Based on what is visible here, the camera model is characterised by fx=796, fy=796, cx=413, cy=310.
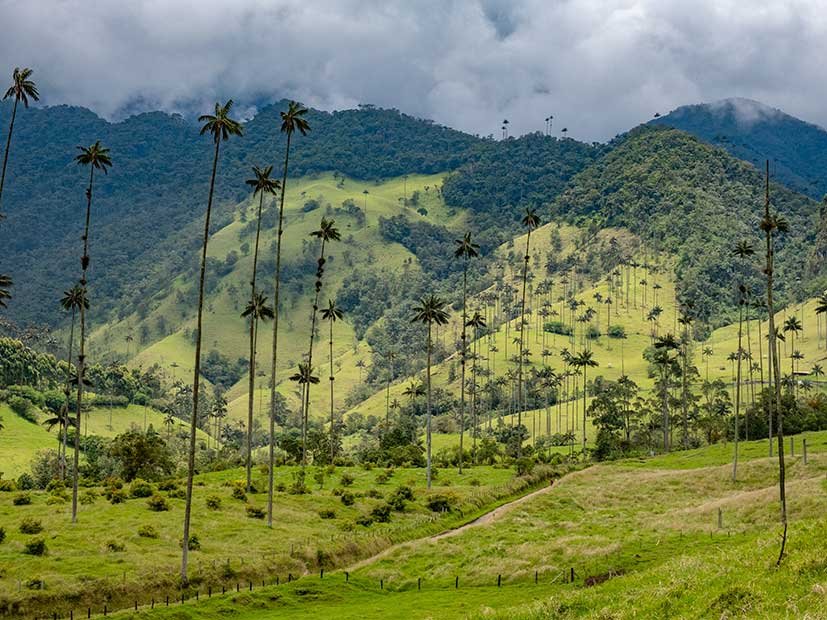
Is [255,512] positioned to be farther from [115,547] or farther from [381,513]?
[115,547]

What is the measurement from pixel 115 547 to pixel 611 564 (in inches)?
1591

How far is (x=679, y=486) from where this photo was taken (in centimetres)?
9588

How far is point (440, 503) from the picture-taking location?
95688 mm

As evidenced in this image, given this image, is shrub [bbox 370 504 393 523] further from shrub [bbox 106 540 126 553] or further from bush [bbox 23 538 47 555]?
bush [bbox 23 538 47 555]

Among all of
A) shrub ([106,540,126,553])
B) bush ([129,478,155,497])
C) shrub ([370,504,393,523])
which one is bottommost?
shrub ([370,504,393,523])

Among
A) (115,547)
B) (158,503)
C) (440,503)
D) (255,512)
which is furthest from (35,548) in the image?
(440,503)

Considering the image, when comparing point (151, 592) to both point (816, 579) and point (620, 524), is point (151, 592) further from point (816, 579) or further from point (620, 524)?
point (816, 579)

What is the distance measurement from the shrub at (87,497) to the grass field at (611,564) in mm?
37081

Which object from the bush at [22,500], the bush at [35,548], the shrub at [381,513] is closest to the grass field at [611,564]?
the shrub at [381,513]

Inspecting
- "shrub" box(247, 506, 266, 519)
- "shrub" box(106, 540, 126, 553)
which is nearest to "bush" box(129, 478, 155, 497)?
"shrub" box(247, 506, 266, 519)

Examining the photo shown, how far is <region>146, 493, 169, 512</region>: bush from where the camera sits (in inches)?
3275

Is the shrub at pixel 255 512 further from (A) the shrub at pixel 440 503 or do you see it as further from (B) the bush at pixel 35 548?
(B) the bush at pixel 35 548

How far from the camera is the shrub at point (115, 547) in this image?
6638 cm

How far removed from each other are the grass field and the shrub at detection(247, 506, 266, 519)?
67.0 ft
